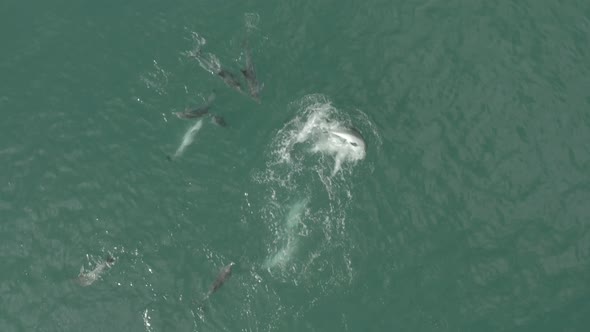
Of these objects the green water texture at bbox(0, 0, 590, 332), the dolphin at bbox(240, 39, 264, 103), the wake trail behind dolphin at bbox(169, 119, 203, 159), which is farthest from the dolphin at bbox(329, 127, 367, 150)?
the wake trail behind dolphin at bbox(169, 119, 203, 159)

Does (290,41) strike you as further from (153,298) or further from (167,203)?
(153,298)

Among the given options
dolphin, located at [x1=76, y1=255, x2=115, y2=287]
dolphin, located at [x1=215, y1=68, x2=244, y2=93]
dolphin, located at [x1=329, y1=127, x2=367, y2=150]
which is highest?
dolphin, located at [x1=329, y1=127, x2=367, y2=150]

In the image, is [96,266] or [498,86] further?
[498,86]

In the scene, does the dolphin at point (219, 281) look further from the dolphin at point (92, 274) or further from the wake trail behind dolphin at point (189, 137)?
the wake trail behind dolphin at point (189, 137)

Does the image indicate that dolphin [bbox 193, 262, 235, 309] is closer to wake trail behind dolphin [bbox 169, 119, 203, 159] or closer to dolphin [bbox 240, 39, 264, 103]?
wake trail behind dolphin [bbox 169, 119, 203, 159]

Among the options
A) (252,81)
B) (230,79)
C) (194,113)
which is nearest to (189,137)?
(194,113)

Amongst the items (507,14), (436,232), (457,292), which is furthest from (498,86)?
(457,292)
